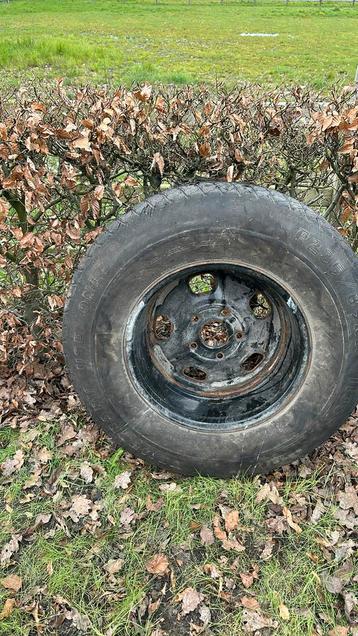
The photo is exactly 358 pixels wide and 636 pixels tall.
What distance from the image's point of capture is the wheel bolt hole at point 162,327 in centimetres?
322

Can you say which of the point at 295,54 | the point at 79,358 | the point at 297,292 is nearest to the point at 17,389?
the point at 79,358

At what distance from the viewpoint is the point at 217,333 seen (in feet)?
11.3

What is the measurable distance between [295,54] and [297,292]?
16987 mm

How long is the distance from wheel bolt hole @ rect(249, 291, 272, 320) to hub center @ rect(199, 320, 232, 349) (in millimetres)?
196

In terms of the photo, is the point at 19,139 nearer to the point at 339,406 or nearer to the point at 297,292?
the point at 297,292

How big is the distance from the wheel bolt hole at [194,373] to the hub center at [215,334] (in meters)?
0.19

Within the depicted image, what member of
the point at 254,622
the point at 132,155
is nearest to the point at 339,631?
the point at 254,622

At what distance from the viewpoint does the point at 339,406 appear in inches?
113

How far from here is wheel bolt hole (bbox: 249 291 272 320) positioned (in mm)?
3131

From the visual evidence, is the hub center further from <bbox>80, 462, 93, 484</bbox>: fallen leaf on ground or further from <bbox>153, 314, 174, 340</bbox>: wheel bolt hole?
<bbox>80, 462, 93, 484</bbox>: fallen leaf on ground

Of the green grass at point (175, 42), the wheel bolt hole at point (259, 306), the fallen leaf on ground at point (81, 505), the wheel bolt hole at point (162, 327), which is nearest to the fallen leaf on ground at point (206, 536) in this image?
the fallen leaf on ground at point (81, 505)

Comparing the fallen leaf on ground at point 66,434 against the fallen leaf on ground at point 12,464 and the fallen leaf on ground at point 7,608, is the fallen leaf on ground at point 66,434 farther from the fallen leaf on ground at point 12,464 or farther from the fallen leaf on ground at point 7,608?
the fallen leaf on ground at point 7,608

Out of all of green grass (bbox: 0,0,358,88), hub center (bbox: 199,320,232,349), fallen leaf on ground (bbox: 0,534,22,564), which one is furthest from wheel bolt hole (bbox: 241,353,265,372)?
green grass (bbox: 0,0,358,88)

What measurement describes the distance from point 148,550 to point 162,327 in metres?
1.26
